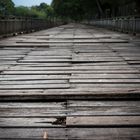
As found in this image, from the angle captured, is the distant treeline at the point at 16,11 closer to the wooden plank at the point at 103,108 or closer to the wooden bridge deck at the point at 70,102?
the wooden bridge deck at the point at 70,102

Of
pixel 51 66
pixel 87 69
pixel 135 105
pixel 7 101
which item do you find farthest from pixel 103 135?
pixel 51 66

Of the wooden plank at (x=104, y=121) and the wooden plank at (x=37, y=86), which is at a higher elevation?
the wooden plank at (x=37, y=86)

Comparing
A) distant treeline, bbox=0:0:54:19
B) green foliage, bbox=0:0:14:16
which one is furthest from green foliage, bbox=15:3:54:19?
green foliage, bbox=0:0:14:16

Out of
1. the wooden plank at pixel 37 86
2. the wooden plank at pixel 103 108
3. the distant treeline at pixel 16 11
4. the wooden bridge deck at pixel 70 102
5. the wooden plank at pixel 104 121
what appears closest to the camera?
the wooden bridge deck at pixel 70 102

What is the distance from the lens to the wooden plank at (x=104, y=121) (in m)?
2.82

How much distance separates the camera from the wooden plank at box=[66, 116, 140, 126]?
2820mm

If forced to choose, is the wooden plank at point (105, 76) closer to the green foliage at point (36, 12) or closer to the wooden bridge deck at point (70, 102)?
the wooden bridge deck at point (70, 102)

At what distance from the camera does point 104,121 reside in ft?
9.50

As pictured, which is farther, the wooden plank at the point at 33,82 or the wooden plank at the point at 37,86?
the wooden plank at the point at 33,82

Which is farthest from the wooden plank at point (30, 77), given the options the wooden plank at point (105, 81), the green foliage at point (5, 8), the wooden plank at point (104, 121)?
the green foliage at point (5, 8)

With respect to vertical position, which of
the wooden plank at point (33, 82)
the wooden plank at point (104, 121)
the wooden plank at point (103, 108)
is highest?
the wooden plank at point (33, 82)

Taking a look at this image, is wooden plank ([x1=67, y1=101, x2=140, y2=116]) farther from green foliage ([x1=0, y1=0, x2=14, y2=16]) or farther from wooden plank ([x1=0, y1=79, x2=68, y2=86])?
green foliage ([x1=0, y1=0, x2=14, y2=16])

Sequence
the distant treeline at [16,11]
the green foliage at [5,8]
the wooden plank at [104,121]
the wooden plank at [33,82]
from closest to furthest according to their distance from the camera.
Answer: the wooden plank at [104,121] < the wooden plank at [33,82] < the green foliage at [5,8] < the distant treeline at [16,11]

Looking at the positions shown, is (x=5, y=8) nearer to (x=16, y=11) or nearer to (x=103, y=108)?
(x=103, y=108)
